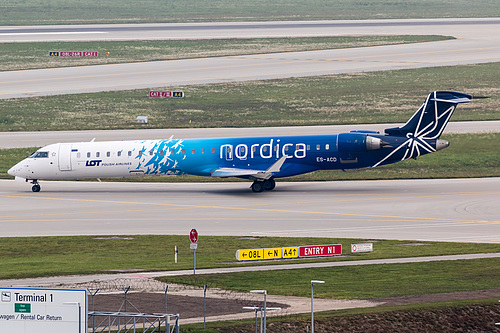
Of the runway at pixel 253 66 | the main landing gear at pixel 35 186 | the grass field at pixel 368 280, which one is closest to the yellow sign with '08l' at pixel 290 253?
the grass field at pixel 368 280

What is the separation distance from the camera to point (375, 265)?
45.6m

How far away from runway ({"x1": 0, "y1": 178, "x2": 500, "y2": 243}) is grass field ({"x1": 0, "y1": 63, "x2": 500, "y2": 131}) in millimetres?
23997

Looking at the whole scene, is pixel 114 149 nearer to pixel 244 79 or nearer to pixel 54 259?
pixel 54 259

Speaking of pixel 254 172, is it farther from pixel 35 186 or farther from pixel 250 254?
pixel 250 254

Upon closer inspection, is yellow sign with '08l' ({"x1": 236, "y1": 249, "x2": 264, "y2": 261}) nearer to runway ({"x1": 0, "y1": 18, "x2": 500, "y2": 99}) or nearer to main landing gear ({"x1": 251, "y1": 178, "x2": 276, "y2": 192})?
main landing gear ({"x1": 251, "y1": 178, "x2": 276, "y2": 192})

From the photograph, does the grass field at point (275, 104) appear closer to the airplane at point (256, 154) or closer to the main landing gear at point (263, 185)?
the airplane at point (256, 154)

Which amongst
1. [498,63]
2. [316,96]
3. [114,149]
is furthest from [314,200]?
[498,63]

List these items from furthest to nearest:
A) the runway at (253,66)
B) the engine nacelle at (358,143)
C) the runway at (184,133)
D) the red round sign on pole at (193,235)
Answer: the runway at (253,66) → the runway at (184,133) → the engine nacelle at (358,143) → the red round sign on pole at (193,235)

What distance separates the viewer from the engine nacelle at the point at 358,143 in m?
68.1

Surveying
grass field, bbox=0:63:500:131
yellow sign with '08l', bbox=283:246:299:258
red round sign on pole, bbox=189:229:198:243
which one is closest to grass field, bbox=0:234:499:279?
yellow sign with '08l', bbox=283:246:299:258

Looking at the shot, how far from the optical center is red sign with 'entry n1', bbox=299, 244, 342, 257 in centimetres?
4834

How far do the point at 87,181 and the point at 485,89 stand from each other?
175ft

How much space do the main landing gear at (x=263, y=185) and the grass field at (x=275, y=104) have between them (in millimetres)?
25633

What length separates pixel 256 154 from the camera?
229ft
